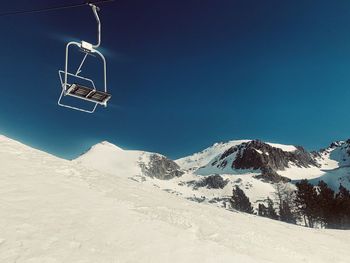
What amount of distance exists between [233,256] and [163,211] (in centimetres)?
423

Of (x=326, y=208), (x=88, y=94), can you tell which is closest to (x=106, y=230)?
(x=88, y=94)

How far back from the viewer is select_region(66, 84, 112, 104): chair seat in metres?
11.2

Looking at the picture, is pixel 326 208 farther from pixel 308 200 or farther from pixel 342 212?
pixel 308 200

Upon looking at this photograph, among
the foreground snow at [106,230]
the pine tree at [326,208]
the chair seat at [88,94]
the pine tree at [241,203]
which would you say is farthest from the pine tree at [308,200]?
the chair seat at [88,94]

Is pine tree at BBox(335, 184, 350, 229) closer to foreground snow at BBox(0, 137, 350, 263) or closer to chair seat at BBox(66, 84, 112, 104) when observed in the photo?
foreground snow at BBox(0, 137, 350, 263)

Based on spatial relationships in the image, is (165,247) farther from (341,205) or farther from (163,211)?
(341,205)

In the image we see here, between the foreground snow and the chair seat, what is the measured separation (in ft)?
10.4

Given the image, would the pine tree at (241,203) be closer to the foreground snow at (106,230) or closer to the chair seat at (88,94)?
the foreground snow at (106,230)

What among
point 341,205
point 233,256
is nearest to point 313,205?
point 341,205

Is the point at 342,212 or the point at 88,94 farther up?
the point at 342,212

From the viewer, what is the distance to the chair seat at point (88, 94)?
11221 mm

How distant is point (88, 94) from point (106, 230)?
4.15 m

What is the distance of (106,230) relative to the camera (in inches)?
383

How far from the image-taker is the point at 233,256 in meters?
9.49
